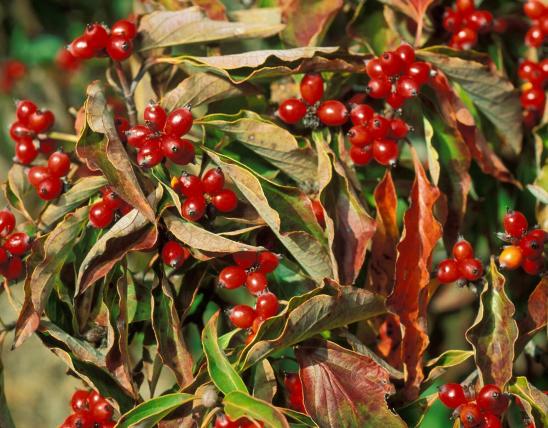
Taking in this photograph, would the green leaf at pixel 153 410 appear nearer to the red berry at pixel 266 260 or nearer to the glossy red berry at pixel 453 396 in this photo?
the red berry at pixel 266 260

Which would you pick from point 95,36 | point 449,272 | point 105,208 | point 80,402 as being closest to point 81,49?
point 95,36

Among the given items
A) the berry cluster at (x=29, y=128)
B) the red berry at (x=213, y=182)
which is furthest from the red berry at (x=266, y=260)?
the berry cluster at (x=29, y=128)

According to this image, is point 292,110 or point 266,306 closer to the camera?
point 266,306

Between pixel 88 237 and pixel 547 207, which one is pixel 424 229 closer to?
pixel 547 207

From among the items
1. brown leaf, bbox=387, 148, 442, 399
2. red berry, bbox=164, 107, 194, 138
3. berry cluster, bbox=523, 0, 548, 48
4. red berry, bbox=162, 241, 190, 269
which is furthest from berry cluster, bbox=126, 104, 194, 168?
berry cluster, bbox=523, 0, 548, 48

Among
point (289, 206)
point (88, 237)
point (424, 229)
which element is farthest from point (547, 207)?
point (88, 237)

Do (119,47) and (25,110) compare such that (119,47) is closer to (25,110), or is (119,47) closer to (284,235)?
(25,110)

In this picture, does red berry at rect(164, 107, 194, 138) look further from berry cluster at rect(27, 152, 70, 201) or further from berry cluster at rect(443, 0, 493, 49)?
berry cluster at rect(443, 0, 493, 49)
